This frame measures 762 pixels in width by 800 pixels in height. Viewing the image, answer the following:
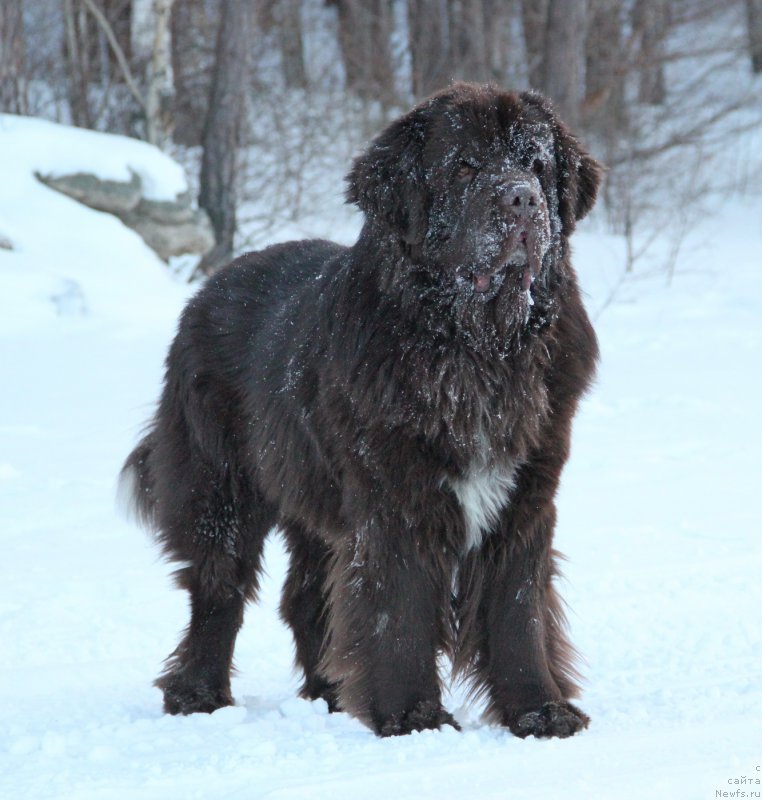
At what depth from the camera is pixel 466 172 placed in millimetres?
3404

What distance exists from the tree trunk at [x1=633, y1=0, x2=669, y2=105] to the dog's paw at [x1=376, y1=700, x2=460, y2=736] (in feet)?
58.6

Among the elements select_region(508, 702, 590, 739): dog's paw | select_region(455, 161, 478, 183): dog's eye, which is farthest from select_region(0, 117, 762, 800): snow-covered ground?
select_region(455, 161, 478, 183): dog's eye

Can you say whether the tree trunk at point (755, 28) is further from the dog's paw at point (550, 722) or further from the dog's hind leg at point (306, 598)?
the dog's paw at point (550, 722)

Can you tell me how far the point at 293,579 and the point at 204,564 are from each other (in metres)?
0.37

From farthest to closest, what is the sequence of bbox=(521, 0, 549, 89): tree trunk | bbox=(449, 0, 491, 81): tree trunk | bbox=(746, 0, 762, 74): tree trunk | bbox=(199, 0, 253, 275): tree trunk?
bbox=(746, 0, 762, 74): tree trunk → bbox=(521, 0, 549, 89): tree trunk → bbox=(449, 0, 491, 81): tree trunk → bbox=(199, 0, 253, 275): tree trunk

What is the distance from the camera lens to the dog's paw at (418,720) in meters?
3.38

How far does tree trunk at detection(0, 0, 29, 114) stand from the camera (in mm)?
13109

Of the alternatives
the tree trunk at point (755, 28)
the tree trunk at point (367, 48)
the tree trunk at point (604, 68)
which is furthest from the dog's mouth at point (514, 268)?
the tree trunk at point (755, 28)

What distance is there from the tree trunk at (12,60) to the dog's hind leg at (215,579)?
34.1 ft

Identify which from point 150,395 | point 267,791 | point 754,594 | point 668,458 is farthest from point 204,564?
point 150,395

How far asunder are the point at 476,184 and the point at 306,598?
71.8 inches

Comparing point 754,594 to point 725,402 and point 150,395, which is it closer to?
point 725,402

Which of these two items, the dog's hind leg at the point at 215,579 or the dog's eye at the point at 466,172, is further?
the dog's hind leg at the point at 215,579

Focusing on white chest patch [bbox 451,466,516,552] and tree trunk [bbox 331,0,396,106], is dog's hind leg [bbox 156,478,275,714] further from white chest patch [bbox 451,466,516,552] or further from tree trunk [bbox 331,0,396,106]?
tree trunk [bbox 331,0,396,106]
